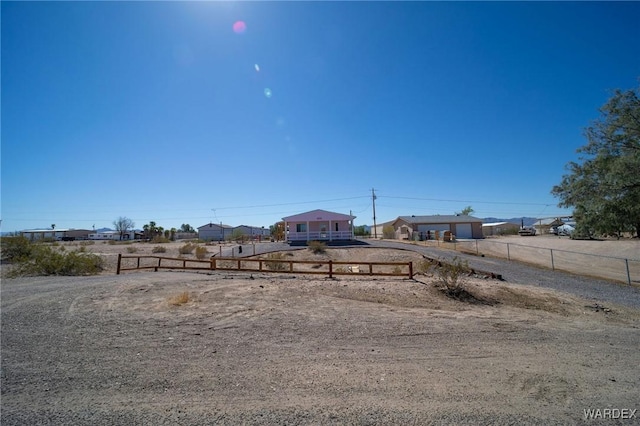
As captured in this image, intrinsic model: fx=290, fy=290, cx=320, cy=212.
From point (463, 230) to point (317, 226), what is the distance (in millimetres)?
28421

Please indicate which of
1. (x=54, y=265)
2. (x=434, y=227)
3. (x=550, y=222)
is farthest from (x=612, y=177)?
(x=550, y=222)

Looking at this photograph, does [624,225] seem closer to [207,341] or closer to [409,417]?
[409,417]

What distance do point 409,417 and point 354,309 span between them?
5.11 m

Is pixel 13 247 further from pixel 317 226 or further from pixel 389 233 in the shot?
pixel 389 233

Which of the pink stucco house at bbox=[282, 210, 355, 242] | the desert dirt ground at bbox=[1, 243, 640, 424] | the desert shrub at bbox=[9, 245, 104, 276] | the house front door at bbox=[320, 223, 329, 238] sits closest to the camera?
the desert dirt ground at bbox=[1, 243, 640, 424]

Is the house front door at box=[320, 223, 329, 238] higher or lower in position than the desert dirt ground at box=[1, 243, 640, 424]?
higher

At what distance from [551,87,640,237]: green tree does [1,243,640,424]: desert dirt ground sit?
8239 millimetres

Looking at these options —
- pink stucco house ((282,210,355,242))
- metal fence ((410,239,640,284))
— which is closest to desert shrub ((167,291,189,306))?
metal fence ((410,239,640,284))

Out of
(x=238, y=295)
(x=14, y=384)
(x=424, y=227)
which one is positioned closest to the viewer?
(x=14, y=384)

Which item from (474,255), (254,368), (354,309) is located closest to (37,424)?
(254,368)

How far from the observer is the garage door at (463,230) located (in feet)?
173

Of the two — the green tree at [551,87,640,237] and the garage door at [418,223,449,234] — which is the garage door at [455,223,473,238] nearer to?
the garage door at [418,223,449,234]

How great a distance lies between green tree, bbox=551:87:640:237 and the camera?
1409 centimetres

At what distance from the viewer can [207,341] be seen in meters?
6.13
